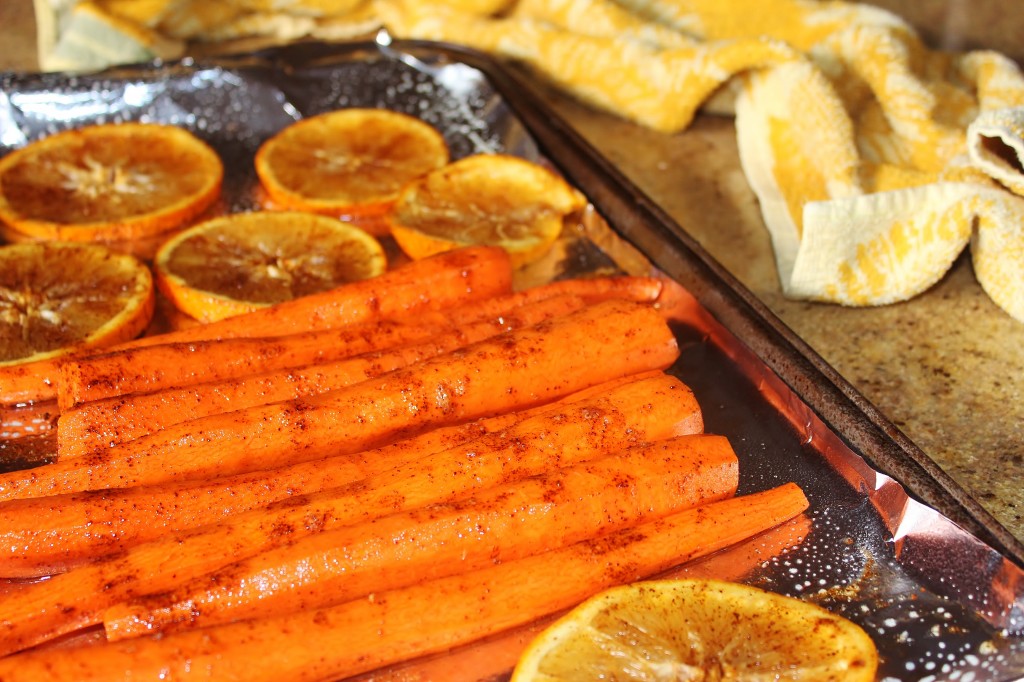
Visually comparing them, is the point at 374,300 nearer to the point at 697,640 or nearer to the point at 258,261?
the point at 258,261

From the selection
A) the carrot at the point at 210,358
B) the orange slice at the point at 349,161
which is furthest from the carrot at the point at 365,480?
the orange slice at the point at 349,161

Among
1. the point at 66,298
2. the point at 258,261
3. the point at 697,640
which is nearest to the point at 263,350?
the point at 258,261

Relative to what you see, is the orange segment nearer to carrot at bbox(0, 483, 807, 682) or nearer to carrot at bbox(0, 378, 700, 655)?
carrot at bbox(0, 378, 700, 655)

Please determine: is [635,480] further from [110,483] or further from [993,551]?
[110,483]

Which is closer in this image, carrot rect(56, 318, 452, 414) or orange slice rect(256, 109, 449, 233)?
carrot rect(56, 318, 452, 414)

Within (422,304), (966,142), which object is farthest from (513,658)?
(966,142)

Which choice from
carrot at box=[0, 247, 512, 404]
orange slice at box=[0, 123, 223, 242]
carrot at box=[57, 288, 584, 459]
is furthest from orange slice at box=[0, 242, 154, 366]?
carrot at box=[57, 288, 584, 459]

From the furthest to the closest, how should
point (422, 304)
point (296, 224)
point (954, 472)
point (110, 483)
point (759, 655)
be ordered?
point (296, 224) < point (422, 304) < point (954, 472) < point (110, 483) < point (759, 655)
